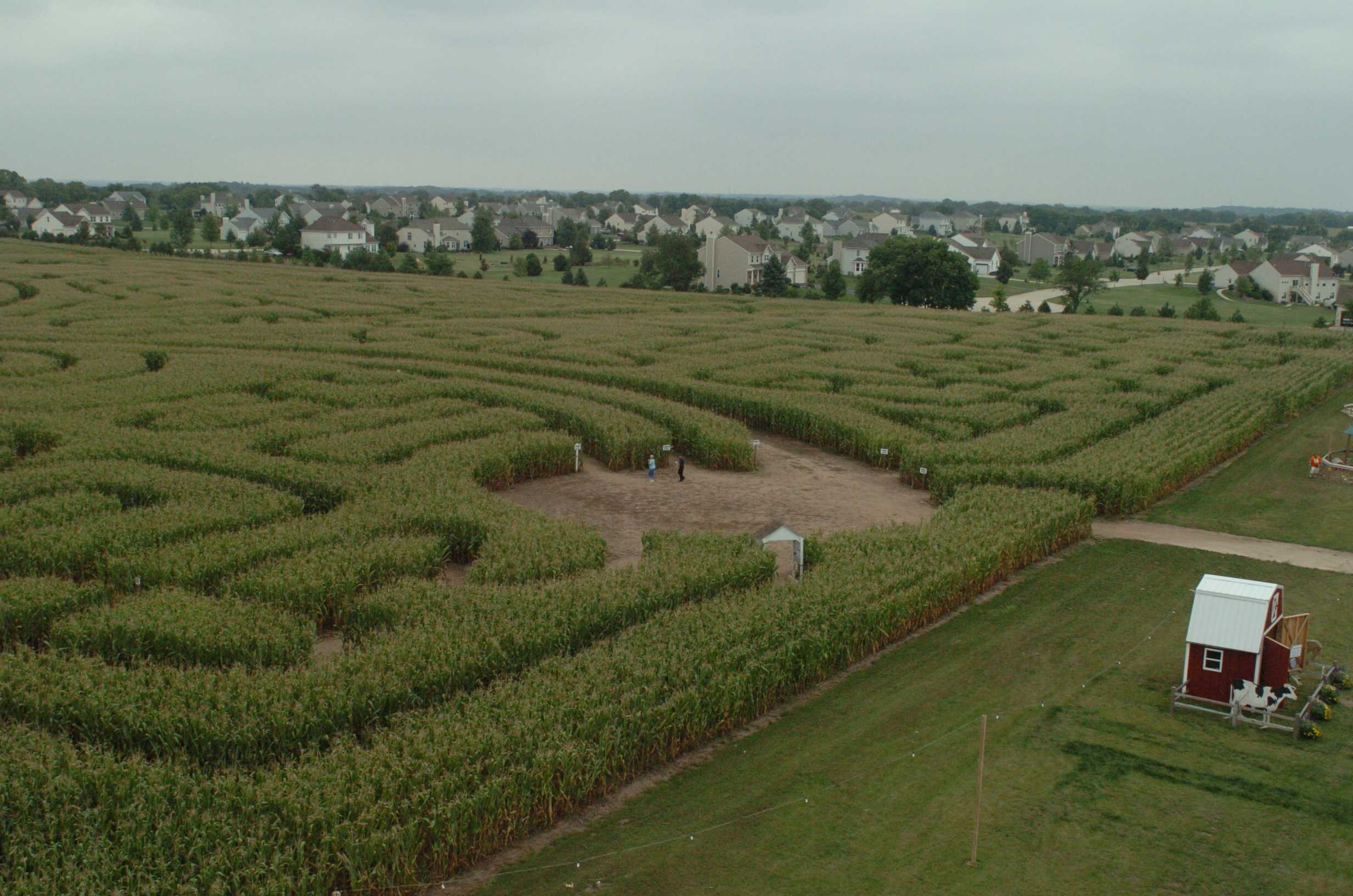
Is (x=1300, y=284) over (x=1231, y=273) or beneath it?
beneath

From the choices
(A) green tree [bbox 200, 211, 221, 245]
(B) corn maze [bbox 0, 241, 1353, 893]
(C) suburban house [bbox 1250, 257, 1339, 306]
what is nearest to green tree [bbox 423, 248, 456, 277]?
(A) green tree [bbox 200, 211, 221, 245]

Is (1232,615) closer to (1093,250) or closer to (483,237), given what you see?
(483,237)

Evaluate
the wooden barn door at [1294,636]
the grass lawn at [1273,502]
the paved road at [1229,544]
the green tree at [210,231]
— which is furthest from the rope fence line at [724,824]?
the green tree at [210,231]

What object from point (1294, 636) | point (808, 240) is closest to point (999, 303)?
point (808, 240)

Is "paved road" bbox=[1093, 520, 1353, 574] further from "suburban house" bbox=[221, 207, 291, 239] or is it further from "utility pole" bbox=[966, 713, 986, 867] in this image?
"suburban house" bbox=[221, 207, 291, 239]

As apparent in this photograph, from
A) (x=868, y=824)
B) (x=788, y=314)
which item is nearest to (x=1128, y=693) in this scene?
(x=868, y=824)

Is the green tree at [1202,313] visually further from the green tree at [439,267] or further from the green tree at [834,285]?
the green tree at [439,267]
